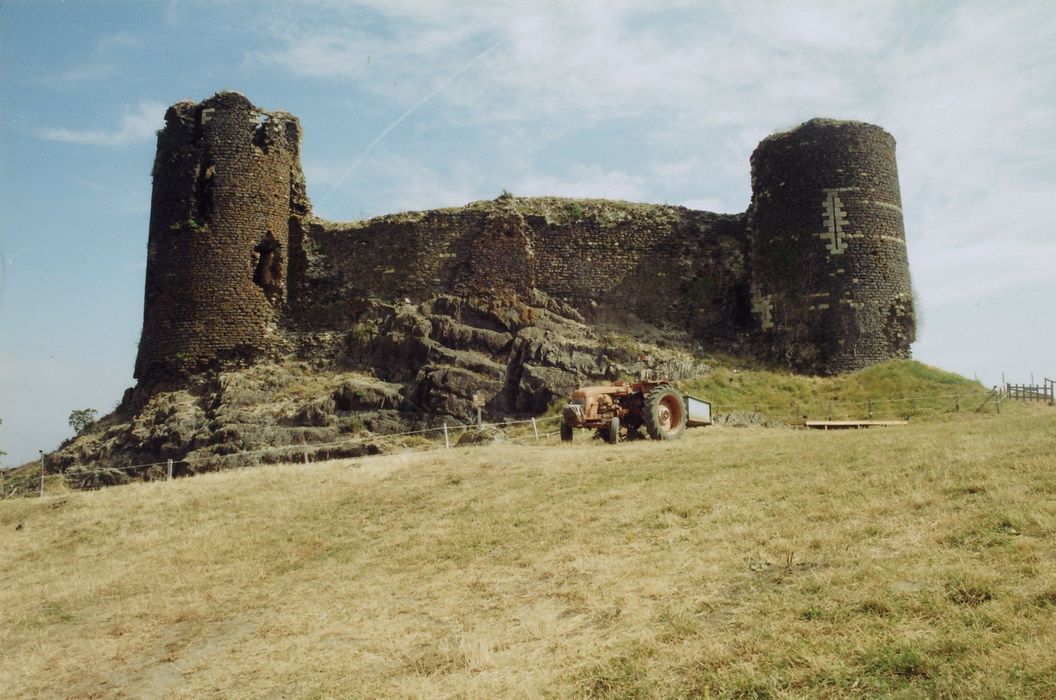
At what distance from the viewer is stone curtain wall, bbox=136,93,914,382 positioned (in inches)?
1078

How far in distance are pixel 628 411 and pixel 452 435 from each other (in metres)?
5.65

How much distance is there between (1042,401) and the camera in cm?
2514

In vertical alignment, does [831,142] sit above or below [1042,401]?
above

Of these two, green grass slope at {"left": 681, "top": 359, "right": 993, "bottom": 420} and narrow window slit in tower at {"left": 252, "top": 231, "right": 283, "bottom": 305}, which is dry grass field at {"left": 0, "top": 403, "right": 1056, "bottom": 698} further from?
narrow window slit in tower at {"left": 252, "top": 231, "right": 283, "bottom": 305}

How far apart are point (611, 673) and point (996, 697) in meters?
2.57

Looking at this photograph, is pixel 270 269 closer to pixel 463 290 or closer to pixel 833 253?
pixel 463 290

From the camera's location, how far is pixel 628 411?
63.9 ft

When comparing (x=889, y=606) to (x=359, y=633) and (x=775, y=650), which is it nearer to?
(x=775, y=650)

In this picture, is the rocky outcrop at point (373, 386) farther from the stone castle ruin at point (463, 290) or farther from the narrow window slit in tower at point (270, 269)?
the narrow window slit in tower at point (270, 269)

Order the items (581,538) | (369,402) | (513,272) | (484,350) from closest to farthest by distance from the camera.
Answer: (581,538)
(369,402)
(484,350)
(513,272)

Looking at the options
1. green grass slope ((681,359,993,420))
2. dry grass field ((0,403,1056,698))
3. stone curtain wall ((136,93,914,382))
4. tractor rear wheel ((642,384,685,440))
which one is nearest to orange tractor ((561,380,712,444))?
tractor rear wheel ((642,384,685,440))

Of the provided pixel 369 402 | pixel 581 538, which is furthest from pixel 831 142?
pixel 581 538

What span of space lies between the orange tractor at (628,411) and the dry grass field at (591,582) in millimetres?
2014

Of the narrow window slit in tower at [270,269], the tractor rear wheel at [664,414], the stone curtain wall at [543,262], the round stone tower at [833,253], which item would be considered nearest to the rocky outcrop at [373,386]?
the stone curtain wall at [543,262]
